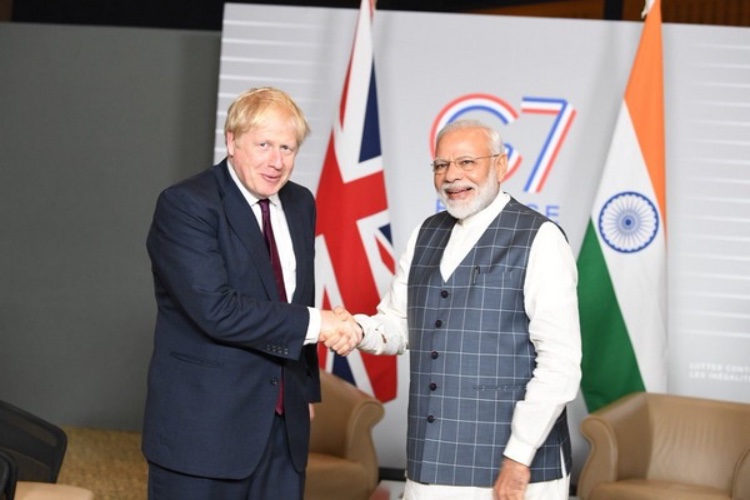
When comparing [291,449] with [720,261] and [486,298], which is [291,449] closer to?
[486,298]

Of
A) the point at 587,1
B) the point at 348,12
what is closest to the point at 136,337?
the point at 348,12

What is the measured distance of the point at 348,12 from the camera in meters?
6.01

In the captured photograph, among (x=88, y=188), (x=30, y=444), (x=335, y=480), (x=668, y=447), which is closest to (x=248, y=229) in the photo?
(x=30, y=444)

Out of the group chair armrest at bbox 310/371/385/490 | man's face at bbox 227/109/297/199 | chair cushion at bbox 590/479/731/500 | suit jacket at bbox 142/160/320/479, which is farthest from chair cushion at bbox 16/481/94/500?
chair cushion at bbox 590/479/731/500

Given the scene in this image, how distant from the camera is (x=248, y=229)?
2711mm

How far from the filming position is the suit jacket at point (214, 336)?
2619mm

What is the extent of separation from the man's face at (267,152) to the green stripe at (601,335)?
3.12 metres

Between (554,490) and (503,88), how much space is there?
139 inches

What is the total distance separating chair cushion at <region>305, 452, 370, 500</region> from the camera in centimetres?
464

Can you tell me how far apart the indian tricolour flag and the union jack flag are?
1.14 metres

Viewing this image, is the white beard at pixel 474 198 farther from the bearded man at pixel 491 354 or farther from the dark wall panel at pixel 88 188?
the dark wall panel at pixel 88 188

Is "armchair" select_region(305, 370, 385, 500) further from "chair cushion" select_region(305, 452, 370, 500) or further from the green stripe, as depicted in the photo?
the green stripe

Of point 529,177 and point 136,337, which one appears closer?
point 529,177

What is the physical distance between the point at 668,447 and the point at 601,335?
70cm
